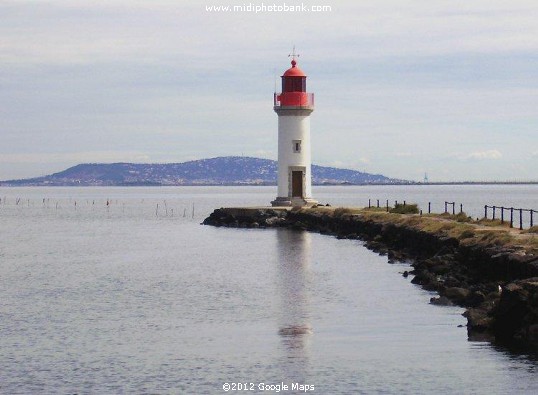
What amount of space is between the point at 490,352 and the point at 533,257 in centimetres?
614

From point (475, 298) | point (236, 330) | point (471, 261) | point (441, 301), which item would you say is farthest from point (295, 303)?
point (471, 261)

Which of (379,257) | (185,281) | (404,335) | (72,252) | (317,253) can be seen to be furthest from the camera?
(72,252)

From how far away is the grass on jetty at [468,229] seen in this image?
33.3 meters

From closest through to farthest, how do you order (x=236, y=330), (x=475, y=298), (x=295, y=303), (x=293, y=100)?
1. (x=236, y=330)
2. (x=475, y=298)
3. (x=295, y=303)
4. (x=293, y=100)

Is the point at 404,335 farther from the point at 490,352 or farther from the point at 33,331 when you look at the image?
the point at 33,331

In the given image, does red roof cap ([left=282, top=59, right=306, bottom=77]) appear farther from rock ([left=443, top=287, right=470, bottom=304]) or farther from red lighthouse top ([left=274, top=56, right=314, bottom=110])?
rock ([left=443, top=287, right=470, bottom=304])

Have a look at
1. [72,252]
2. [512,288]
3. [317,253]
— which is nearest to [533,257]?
[512,288]

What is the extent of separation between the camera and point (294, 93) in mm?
71688

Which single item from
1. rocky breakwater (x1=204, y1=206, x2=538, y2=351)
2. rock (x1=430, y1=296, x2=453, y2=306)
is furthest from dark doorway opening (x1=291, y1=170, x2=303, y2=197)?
rock (x1=430, y1=296, x2=453, y2=306)

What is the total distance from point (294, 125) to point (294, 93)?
224 centimetres

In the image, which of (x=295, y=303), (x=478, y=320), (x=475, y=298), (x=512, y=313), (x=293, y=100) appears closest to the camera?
(x=512, y=313)

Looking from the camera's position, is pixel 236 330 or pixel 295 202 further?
pixel 295 202

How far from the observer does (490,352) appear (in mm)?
24172

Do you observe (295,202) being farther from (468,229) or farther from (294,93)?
(468,229)
